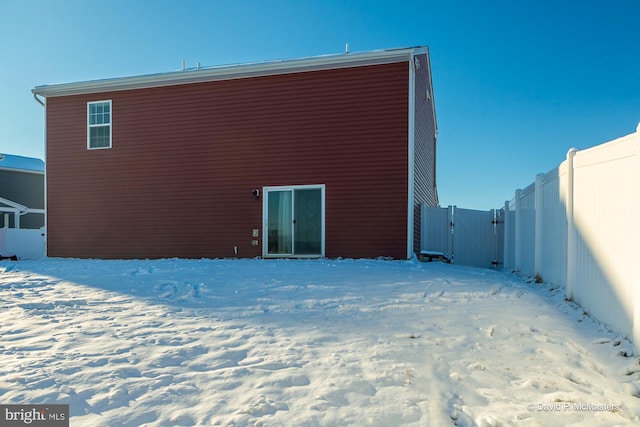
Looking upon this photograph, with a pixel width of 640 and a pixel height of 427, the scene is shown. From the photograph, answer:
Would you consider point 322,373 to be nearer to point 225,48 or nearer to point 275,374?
point 275,374

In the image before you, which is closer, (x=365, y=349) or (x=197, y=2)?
(x=365, y=349)

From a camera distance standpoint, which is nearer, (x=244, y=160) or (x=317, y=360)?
(x=317, y=360)

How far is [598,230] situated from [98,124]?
1297cm

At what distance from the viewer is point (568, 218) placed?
496 centimetres

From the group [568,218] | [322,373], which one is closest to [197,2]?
[568,218]

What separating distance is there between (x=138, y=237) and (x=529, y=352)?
445 inches

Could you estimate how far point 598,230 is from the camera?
13.1ft

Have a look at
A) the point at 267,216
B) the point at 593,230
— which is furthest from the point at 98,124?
the point at 593,230

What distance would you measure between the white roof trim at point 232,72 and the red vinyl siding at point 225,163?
0.54 feet

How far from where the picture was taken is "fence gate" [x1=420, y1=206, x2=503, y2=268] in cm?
1230

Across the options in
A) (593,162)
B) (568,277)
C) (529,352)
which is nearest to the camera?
(529,352)

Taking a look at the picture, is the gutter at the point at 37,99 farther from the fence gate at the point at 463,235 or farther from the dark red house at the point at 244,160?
the fence gate at the point at 463,235

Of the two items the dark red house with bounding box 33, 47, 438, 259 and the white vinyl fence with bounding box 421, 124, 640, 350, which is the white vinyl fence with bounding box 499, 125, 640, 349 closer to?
the white vinyl fence with bounding box 421, 124, 640, 350

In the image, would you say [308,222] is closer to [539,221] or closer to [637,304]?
[539,221]
